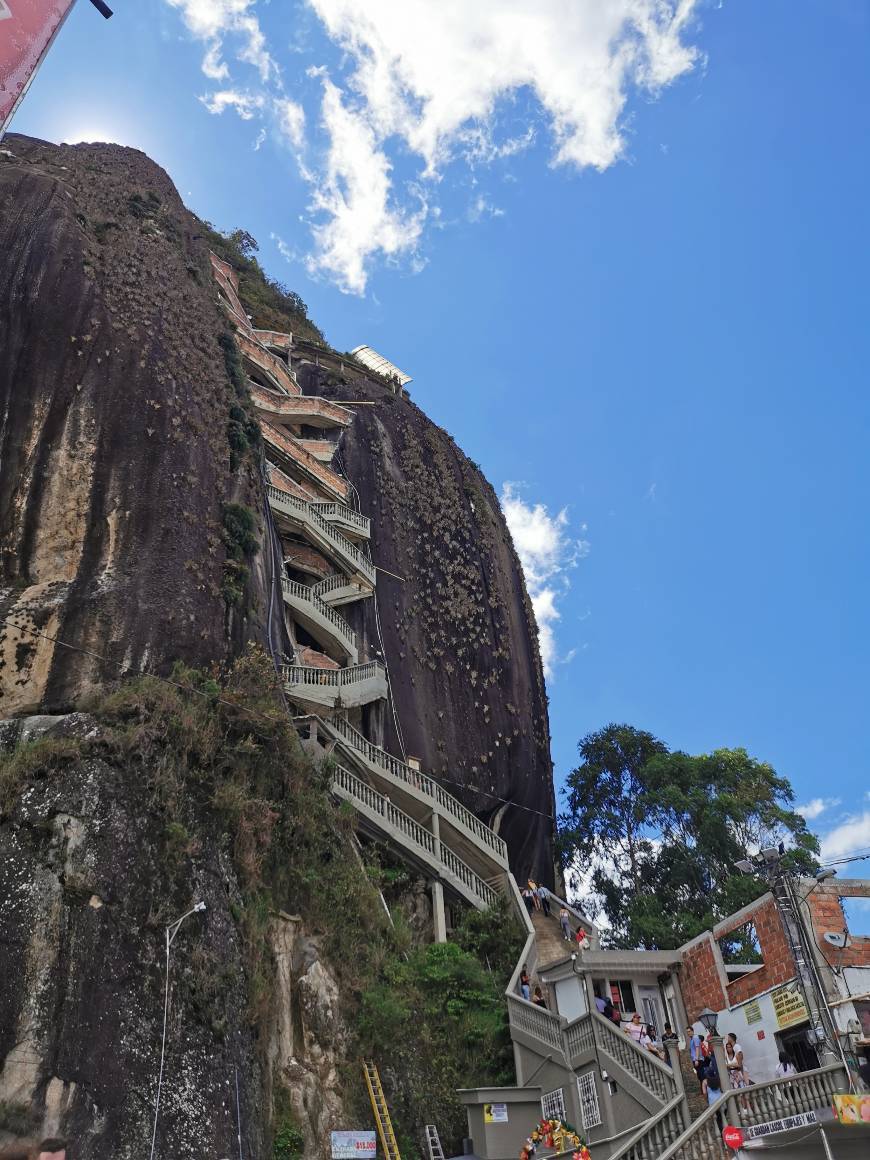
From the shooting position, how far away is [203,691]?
17.7 m

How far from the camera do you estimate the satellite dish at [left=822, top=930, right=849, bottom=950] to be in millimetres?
14398

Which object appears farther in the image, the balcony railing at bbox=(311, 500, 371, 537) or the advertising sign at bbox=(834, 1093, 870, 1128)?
the balcony railing at bbox=(311, 500, 371, 537)

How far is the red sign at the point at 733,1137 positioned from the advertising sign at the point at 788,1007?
8.27 feet

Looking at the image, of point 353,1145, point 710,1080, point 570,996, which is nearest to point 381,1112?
point 353,1145

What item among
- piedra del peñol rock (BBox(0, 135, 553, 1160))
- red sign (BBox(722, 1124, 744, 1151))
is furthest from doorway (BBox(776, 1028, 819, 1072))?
piedra del peñol rock (BBox(0, 135, 553, 1160))

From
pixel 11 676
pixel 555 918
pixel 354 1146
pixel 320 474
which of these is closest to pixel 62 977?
pixel 354 1146

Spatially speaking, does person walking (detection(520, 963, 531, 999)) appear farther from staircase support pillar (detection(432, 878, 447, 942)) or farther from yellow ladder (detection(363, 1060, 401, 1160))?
yellow ladder (detection(363, 1060, 401, 1160))

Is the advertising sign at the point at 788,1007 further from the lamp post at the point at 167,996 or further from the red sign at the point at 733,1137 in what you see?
Result: the lamp post at the point at 167,996

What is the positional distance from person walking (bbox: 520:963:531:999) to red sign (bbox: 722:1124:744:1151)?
23.5 ft

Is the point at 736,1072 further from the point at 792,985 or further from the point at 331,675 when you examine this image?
the point at 331,675

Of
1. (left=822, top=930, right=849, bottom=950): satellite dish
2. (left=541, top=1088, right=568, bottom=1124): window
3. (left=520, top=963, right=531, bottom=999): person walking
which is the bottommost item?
(left=541, top=1088, right=568, bottom=1124): window

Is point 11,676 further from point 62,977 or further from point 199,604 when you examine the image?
point 62,977

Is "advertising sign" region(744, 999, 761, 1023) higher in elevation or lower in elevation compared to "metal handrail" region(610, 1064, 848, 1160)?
higher

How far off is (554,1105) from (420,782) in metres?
10.4
